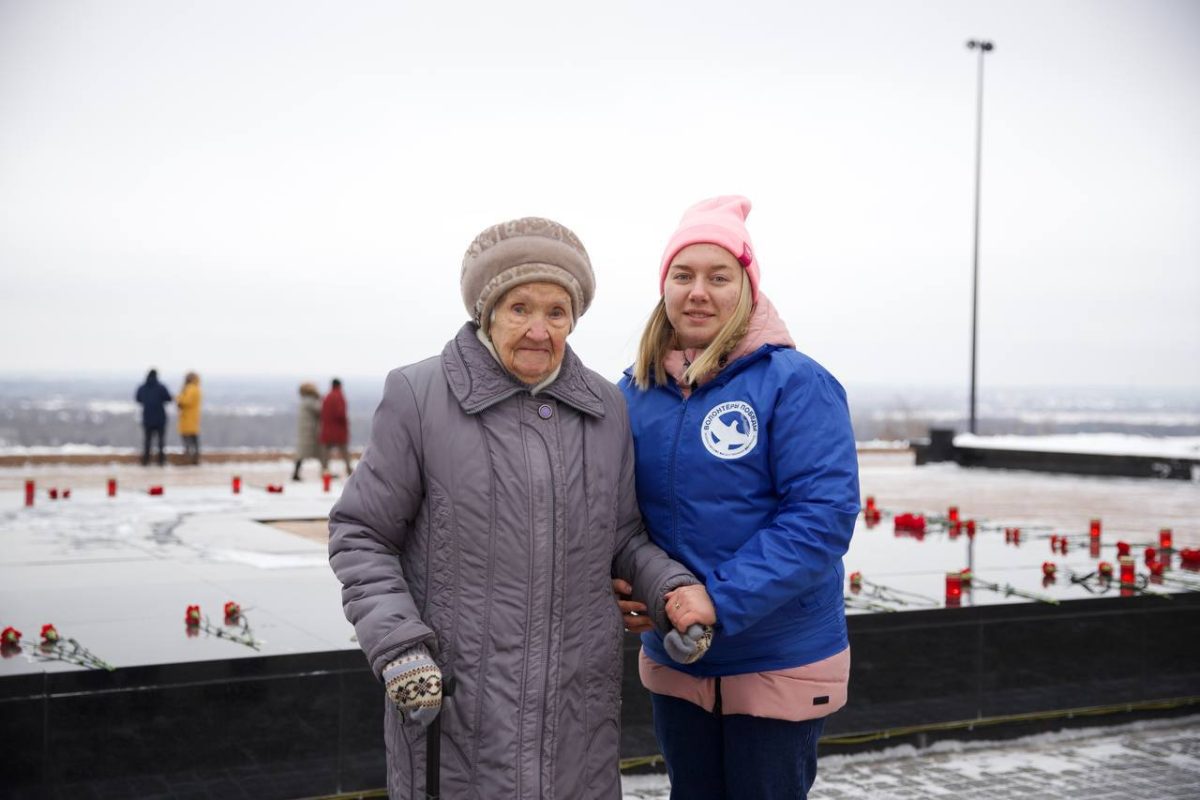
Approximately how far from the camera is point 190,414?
21.9m

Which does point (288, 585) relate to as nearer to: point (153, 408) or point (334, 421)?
point (334, 421)

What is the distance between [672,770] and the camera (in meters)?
3.07

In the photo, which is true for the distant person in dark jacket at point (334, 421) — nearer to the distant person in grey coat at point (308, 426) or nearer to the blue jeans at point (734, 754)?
the distant person in grey coat at point (308, 426)

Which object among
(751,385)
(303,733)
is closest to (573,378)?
(751,385)

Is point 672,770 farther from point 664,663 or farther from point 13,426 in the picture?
point 13,426

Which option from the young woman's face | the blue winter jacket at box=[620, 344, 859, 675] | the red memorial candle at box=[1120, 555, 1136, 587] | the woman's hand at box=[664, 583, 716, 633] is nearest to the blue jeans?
the blue winter jacket at box=[620, 344, 859, 675]

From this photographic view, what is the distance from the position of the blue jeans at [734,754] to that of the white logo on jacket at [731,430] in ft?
2.11

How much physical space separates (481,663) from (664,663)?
66cm

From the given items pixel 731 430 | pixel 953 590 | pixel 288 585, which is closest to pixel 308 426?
pixel 288 585

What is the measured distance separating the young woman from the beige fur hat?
1.36 feet

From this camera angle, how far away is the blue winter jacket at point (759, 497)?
268cm

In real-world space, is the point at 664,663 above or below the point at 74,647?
above

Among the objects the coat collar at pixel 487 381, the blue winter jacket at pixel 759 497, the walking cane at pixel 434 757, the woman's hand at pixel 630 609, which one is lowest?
the walking cane at pixel 434 757

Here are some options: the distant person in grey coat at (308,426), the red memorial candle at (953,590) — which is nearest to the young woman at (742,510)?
the red memorial candle at (953,590)
